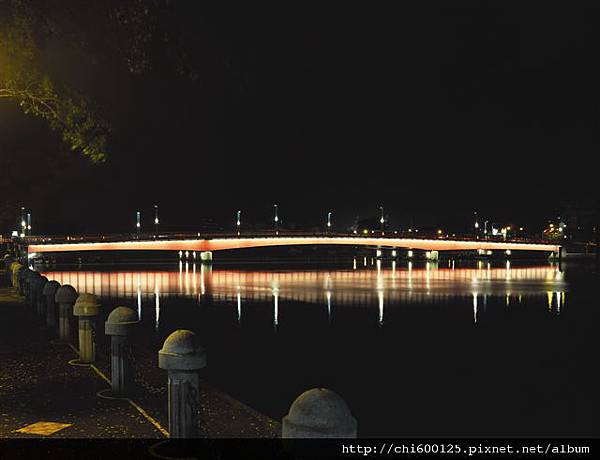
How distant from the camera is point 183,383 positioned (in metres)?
6.72

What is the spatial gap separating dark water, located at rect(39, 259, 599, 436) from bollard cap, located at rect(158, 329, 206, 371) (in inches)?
390

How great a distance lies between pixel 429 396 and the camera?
19.4 metres

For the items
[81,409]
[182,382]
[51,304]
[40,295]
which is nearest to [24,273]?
[40,295]

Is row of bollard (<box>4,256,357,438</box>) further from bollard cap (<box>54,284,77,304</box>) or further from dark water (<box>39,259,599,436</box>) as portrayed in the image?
dark water (<box>39,259,599,436</box>)

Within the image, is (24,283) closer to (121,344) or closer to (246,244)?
(121,344)

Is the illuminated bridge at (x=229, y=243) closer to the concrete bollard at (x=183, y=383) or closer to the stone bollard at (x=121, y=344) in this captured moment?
the stone bollard at (x=121, y=344)

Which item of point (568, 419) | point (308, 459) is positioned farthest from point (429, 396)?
point (308, 459)

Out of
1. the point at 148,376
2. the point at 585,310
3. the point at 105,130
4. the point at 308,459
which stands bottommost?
the point at 585,310

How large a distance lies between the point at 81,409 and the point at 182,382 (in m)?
2.42

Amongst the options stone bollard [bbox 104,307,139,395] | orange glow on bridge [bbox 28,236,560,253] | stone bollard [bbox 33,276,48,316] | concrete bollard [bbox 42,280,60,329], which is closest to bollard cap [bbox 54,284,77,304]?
concrete bollard [bbox 42,280,60,329]

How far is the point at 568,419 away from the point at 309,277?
56.0 meters

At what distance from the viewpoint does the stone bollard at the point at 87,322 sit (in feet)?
35.9

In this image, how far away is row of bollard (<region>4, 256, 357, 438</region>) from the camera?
443cm

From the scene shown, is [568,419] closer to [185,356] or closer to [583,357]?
[583,357]
